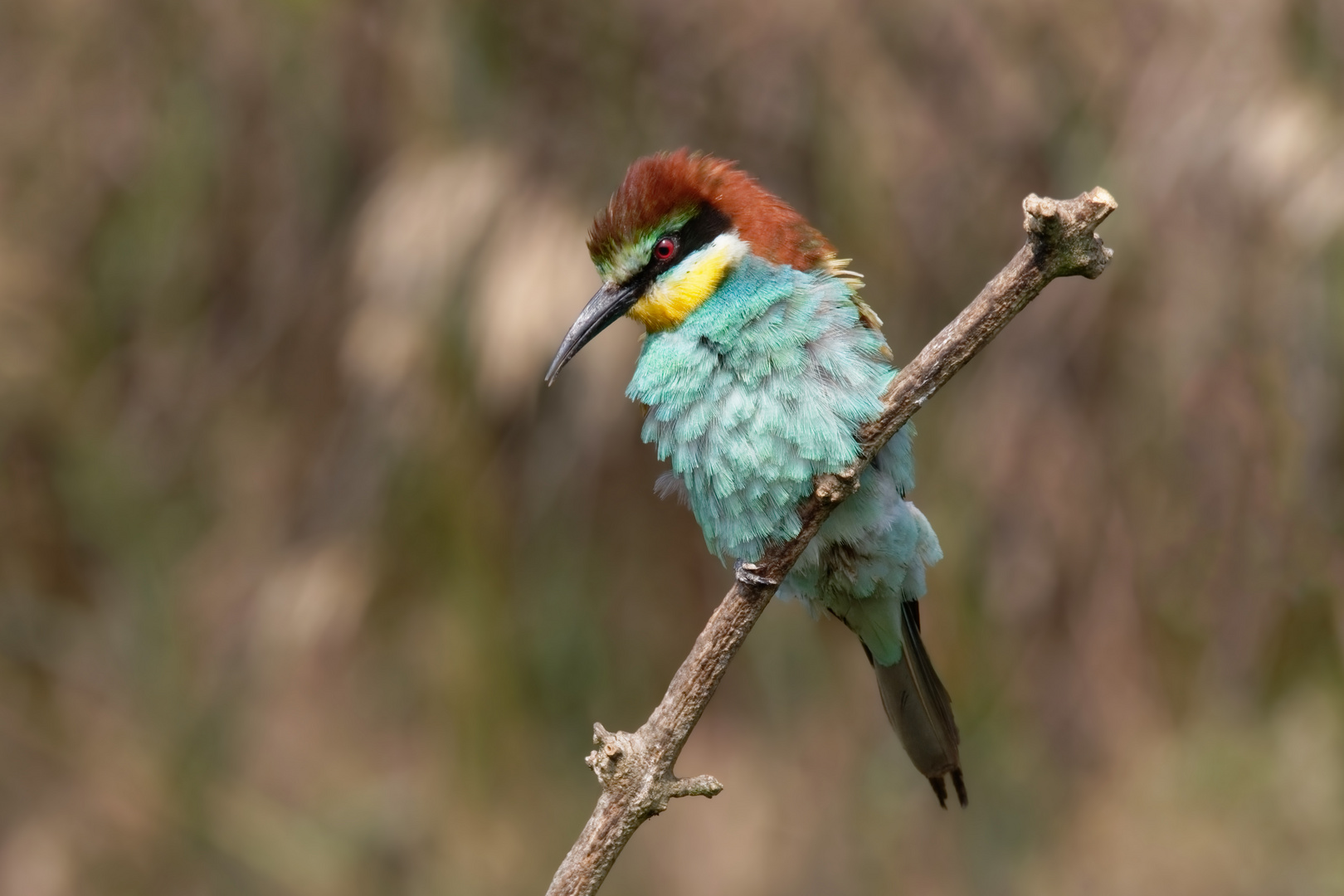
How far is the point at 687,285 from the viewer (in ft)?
6.80

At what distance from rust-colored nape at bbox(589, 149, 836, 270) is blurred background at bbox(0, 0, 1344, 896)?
985 millimetres

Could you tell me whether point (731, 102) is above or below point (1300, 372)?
above

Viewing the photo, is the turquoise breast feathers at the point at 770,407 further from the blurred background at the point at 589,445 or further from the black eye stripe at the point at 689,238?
the blurred background at the point at 589,445

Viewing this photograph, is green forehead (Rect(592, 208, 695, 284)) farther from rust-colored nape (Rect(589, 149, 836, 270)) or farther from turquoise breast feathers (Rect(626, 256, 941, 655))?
turquoise breast feathers (Rect(626, 256, 941, 655))

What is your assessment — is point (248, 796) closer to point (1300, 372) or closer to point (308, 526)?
point (308, 526)

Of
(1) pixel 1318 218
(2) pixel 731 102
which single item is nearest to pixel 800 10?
(2) pixel 731 102

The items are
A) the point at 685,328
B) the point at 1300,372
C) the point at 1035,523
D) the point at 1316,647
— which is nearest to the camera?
the point at 685,328

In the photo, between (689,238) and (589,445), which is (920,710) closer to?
(689,238)

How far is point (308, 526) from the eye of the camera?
3771 millimetres

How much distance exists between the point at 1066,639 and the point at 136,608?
101 inches

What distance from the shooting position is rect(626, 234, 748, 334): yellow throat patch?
2.06m

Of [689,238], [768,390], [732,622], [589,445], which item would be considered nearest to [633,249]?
[689,238]

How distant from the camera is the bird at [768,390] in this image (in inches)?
76.5

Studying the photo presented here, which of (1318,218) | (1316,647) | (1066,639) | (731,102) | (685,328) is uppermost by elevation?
(731,102)
